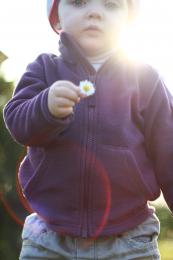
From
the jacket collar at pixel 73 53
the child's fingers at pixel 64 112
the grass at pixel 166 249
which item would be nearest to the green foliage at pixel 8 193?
the jacket collar at pixel 73 53

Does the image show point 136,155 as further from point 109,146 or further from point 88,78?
point 88,78

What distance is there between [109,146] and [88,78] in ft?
0.80

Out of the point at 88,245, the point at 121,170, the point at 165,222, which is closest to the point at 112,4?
the point at 121,170

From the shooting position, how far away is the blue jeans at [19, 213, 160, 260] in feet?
6.69

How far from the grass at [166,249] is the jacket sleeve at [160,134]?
15.9 ft

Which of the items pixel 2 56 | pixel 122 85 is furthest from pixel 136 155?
pixel 2 56

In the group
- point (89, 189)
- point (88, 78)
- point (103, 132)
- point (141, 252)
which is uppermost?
point (88, 78)

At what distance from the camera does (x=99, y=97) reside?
209 centimetres

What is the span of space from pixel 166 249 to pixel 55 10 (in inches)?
216

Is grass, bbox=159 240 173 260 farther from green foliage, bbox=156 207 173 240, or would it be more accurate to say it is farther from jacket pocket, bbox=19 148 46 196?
jacket pocket, bbox=19 148 46 196

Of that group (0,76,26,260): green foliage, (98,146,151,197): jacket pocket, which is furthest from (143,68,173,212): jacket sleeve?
(0,76,26,260): green foliage

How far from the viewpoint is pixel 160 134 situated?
2184mm

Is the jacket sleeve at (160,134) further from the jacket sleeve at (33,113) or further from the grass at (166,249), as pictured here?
the grass at (166,249)

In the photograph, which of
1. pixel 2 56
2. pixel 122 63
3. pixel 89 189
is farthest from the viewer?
pixel 2 56
